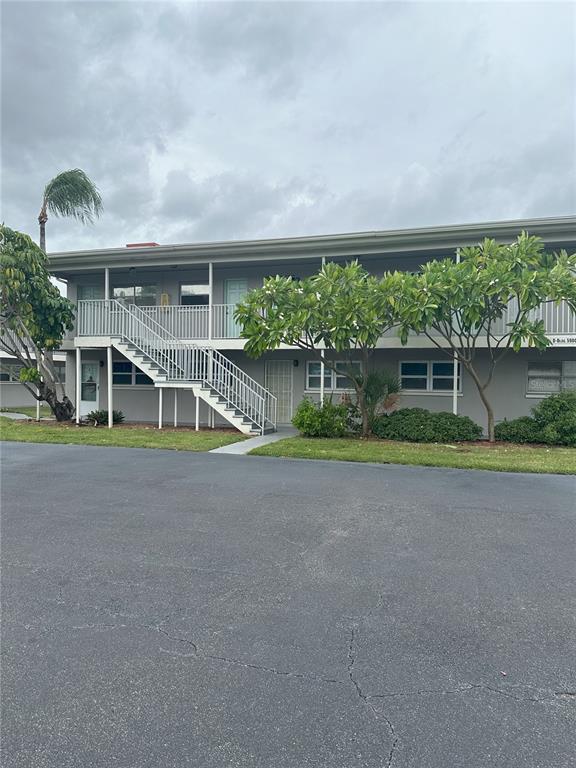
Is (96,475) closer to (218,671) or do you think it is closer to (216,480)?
(216,480)

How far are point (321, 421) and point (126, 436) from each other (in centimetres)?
534

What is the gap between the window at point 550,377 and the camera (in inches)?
584

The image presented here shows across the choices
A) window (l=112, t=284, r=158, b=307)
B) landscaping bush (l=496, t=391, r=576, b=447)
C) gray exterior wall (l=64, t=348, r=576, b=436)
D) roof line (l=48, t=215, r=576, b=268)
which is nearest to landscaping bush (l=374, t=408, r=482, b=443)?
landscaping bush (l=496, t=391, r=576, b=447)

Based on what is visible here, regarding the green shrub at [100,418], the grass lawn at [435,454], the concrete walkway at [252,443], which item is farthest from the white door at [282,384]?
the green shrub at [100,418]

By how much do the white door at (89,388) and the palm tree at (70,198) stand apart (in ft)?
14.8

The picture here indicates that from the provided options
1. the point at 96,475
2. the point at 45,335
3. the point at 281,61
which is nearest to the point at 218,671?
the point at 96,475

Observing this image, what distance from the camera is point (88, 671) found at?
2.88m

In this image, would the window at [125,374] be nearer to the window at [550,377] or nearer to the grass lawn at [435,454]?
the grass lawn at [435,454]

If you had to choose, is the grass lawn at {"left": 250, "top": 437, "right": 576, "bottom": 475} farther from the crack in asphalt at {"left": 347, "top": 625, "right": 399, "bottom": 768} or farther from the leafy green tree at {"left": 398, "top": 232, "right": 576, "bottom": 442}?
the crack in asphalt at {"left": 347, "top": 625, "right": 399, "bottom": 768}

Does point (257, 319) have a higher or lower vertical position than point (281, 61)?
lower

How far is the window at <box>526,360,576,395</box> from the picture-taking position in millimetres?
14844

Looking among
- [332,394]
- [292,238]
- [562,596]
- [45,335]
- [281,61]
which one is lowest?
[562,596]

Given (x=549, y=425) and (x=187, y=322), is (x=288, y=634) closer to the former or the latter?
(x=549, y=425)

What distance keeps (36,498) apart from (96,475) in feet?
5.39
